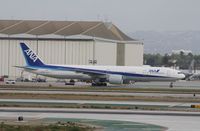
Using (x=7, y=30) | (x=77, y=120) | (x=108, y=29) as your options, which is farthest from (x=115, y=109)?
(x=108, y=29)

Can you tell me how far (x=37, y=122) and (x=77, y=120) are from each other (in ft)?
10.3

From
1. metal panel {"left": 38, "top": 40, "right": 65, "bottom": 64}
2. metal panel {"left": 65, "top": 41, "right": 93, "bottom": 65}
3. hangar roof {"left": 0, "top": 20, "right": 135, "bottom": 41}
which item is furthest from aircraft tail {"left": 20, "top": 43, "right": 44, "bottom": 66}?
hangar roof {"left": 0, "top": 20, "right": 135, "bottom": 41}

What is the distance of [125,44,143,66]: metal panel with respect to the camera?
17425 cm

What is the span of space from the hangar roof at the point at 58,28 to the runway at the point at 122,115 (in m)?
111

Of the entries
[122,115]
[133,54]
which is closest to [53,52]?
[133,54]

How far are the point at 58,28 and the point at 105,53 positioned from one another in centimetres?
1582

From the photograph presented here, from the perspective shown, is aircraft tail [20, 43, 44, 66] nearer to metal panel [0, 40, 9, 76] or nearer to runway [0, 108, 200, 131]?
metal panel [0, 40, 9, 76]

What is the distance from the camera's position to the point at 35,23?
172 meters

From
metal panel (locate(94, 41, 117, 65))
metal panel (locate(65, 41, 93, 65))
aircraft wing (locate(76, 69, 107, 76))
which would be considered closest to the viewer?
aircraft wing (locate(76, 69, 107, 76))

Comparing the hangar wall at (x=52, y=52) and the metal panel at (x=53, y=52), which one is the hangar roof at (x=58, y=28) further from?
the metal panel at (x=53, y=52)

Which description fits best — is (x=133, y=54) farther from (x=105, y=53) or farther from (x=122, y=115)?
(x=122, y=115)

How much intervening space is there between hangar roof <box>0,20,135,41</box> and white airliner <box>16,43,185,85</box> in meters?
49.4

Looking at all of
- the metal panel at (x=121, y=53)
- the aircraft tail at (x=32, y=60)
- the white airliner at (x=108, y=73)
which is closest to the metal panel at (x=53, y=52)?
the metal panel at (x=121, y=53)

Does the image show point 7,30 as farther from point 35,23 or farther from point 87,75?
point 87,75
